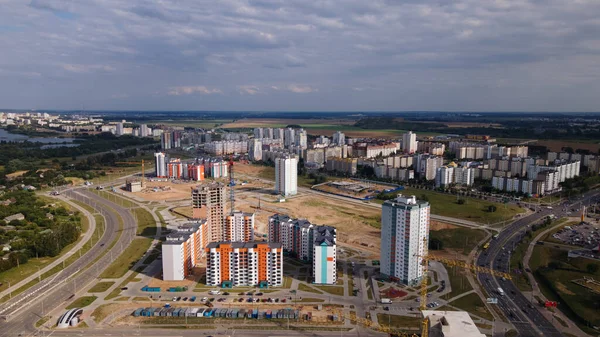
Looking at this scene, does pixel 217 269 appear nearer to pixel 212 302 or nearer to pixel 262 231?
pixel 212 302

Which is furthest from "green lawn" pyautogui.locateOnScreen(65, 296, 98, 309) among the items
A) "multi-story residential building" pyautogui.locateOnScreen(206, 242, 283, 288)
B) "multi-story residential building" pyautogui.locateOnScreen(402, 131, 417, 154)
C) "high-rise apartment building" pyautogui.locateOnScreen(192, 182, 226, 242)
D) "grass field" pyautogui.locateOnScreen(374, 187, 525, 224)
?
"multi-story residential building" pyautogui.locateOnScreen(402, 131, 417, 154)

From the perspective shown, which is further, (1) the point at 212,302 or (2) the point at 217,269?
(2) the point at 217,269

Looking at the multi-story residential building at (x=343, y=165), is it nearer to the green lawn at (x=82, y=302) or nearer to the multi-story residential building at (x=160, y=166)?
the multi-story residential building at (x=160, y=166)

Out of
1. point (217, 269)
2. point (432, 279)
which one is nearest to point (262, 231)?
point (217, 269)

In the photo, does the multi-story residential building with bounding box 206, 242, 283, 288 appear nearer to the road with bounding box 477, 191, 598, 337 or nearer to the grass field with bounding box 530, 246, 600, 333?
the road with bounding box 477, 191, 598, 337

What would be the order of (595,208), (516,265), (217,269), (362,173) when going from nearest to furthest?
(217,269) → (516,265) → (595,208) → (362,173)

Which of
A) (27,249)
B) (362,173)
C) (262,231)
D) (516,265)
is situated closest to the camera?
(516,265)
